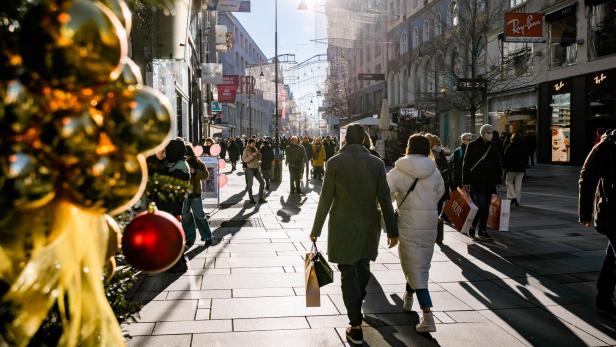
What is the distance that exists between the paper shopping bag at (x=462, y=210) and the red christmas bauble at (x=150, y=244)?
7.30 m

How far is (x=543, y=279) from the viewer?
20.5 ft

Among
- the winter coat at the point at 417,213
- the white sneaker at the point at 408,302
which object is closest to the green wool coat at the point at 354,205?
the winter coat at the point at 417,213

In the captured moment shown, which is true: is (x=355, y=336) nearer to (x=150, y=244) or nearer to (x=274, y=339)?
(x=274, y=339)

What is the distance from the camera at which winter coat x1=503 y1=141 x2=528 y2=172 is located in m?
12.3

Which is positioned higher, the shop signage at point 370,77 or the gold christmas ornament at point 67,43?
the shop signage at point 370,77

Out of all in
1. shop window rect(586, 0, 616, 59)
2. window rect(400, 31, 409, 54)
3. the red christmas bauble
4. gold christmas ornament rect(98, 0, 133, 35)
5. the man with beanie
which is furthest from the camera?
window rect(400, 31, 409, 54)

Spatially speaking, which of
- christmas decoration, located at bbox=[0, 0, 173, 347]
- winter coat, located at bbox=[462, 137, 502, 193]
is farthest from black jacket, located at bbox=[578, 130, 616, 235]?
christmas decoration, located at bbox=[0, 0, 173, 347]

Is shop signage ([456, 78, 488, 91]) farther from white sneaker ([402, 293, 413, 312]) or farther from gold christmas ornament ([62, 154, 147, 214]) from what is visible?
gold christmas ornament ([62, 154, 147, 214])

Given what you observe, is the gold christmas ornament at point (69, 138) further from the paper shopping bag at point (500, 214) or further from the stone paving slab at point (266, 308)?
the paper shopping bag at point (500, 214)

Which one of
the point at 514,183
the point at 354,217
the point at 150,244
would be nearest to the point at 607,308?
the point at 354,217

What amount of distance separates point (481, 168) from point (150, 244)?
7973 mm

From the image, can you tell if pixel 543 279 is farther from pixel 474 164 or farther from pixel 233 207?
pixel 233 207

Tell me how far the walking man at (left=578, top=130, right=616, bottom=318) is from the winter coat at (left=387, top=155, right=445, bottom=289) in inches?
51.2

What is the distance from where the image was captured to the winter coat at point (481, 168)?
8.58 meters
